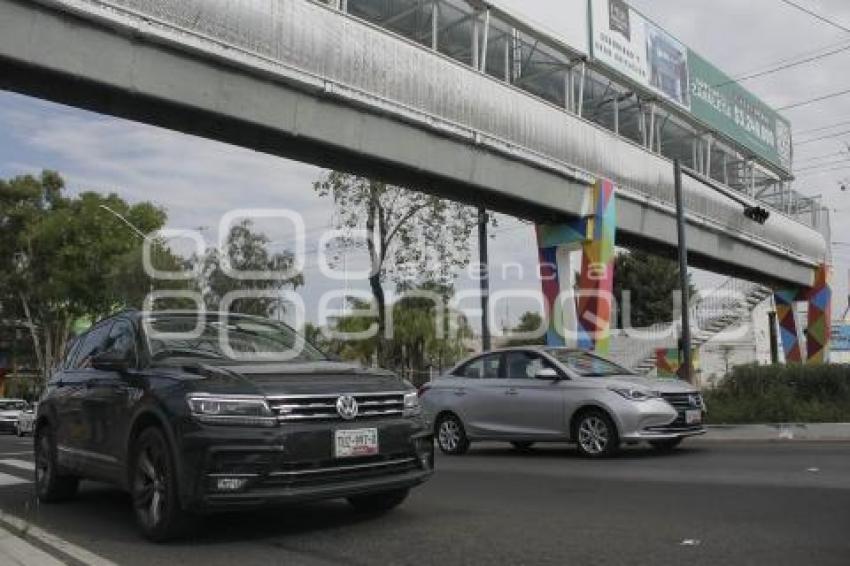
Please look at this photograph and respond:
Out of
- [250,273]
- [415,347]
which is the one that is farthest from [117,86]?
[415,347]

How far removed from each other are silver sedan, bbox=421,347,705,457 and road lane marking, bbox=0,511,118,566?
6.55 metres

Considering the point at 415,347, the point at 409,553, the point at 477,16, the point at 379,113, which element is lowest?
the point at 409,553

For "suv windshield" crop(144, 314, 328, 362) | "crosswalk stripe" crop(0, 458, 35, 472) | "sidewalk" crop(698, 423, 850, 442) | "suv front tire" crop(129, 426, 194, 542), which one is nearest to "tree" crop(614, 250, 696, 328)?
"sidewalk" crop(698, 423, 850, 442)

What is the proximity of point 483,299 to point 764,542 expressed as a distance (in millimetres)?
18746

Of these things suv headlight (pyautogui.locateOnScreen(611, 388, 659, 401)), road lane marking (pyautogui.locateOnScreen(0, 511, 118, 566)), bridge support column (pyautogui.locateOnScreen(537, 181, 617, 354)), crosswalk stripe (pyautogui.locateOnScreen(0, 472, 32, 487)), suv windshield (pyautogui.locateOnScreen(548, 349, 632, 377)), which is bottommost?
road lane marking (pyautogui.locateOnScreen(0, 511, 118, 566))

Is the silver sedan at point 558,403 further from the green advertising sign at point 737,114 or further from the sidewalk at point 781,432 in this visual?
the green advertising sign at point 737,114

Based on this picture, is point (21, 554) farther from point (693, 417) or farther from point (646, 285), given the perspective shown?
point (646, 285)

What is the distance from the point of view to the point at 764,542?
574 centimetres

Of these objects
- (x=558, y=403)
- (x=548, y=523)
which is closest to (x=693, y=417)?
(x=558, y=403)

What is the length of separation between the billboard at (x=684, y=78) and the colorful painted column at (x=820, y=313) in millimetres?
4922

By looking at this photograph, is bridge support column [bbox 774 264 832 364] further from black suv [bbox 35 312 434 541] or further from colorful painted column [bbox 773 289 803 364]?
black suv [bbox 35 312 434 541]

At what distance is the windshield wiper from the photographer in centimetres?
690

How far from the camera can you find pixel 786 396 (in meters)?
15.3

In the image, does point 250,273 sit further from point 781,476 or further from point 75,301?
point 781,476
